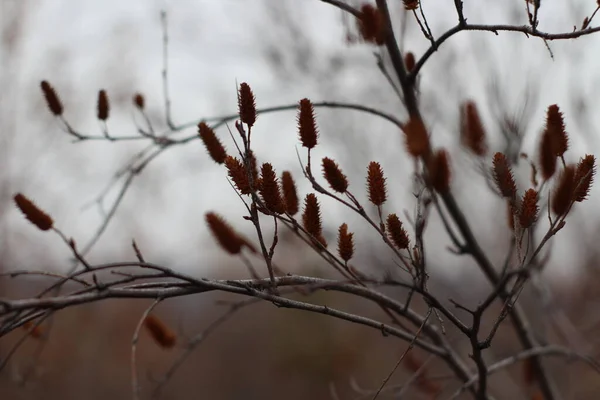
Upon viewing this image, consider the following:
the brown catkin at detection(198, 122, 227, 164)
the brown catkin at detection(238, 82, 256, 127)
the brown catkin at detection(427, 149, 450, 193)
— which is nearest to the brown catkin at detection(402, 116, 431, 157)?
the brown catkin at detection(427, 149, 450, 193)

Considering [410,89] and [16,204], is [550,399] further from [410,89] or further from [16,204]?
[16,204]

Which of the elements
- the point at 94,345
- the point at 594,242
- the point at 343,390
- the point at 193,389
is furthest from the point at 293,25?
the point at 193,389

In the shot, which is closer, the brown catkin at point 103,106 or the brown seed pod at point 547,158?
the brown seed pod at point 547,158

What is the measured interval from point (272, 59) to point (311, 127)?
162 inches

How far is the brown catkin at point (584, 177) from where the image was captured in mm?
1022

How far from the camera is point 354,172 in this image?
506cm

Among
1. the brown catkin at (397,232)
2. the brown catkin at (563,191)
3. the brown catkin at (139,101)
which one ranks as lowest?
the brown catkin at (397,232)

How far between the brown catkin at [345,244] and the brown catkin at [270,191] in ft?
0.36

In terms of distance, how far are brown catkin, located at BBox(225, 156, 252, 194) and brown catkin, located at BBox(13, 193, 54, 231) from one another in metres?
0.36

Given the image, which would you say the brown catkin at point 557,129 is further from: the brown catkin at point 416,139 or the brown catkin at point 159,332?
the brown catkin at point 159,332

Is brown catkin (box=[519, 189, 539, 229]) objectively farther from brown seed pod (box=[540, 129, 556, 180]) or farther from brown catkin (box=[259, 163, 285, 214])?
brown catkin (box=[259, 163, 285, 214])

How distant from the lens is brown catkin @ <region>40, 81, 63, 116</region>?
57.6 inches

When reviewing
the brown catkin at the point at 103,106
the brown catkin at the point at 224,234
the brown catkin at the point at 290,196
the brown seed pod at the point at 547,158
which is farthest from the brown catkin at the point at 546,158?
the brown catkin at the point at 103,106

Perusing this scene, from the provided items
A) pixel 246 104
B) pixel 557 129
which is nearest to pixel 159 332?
pixel 246 104
